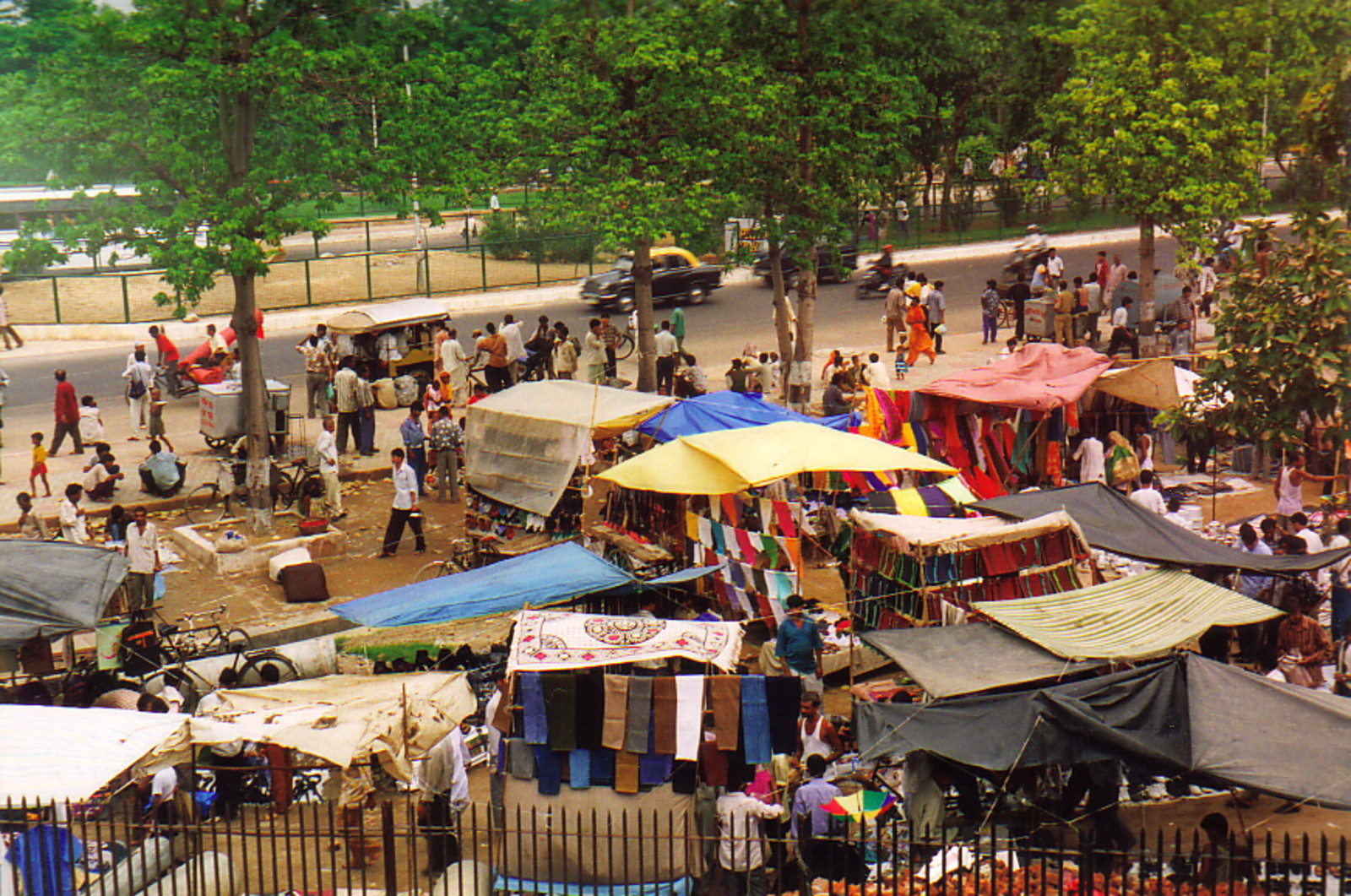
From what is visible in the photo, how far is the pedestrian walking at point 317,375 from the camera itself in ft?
81.8

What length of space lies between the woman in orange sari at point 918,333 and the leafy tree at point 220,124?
1213 centimetres

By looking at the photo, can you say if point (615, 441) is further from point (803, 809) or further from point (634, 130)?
point (803, 809)

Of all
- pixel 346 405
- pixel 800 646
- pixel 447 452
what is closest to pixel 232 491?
pixel 346 405

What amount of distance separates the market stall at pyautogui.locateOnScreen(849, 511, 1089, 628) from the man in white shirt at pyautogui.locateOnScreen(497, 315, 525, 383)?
12.8m

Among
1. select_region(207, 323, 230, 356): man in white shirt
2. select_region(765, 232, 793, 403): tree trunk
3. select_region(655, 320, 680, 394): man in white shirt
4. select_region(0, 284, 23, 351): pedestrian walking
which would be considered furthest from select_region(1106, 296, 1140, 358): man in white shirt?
select_region(0, 284, 23, 351): pedestrian walking

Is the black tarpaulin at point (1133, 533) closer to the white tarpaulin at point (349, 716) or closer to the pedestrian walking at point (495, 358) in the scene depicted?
the white tarpaulin at point (349, 716)

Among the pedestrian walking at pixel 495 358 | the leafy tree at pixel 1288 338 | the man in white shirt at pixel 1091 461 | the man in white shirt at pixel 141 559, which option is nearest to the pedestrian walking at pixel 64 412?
the pedestrian walking at pixel 495 358

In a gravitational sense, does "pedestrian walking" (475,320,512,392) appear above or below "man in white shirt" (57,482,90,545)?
above

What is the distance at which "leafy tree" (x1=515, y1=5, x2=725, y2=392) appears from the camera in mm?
23219

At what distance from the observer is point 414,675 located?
39.8 ft

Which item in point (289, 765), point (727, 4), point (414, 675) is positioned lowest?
point (289, 765)

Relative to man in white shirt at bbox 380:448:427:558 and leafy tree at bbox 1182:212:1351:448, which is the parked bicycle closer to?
man in white shirt at bbox 380:448:427:558

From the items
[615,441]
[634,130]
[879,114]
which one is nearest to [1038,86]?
[879,114]

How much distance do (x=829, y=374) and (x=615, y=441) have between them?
5.99 metres
